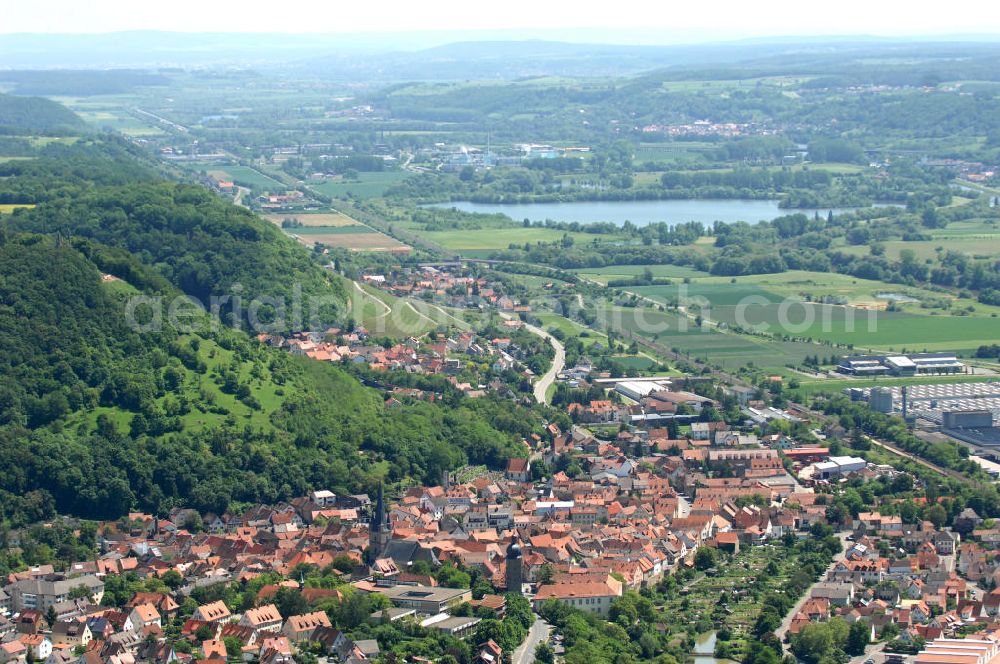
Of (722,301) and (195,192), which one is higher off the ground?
(195,192)

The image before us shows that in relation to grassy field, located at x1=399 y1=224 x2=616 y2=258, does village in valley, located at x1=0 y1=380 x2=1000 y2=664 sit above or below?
above

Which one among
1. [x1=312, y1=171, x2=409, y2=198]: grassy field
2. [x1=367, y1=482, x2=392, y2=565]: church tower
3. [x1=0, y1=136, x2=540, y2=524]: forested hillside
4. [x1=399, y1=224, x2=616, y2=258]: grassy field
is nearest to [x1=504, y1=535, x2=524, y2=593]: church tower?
[x1=367, y1=482, x2=392, y2=565]: church tower

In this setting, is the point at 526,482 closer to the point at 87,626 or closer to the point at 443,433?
the point at 443,433

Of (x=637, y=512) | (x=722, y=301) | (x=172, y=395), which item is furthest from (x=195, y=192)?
(x=637, y=512)

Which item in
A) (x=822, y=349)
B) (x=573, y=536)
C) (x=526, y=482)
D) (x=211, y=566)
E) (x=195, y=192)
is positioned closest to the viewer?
(x=211, y=566)

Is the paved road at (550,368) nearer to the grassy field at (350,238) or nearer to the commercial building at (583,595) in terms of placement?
the commercial building at (583,595)

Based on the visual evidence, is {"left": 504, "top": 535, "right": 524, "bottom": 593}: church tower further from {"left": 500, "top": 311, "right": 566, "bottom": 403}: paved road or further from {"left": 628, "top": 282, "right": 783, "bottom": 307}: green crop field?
{"left": 628, "top": 282, "right": 783, "bottom": 307}: green crop field

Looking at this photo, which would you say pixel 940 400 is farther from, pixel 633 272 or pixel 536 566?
pixel 633 272
